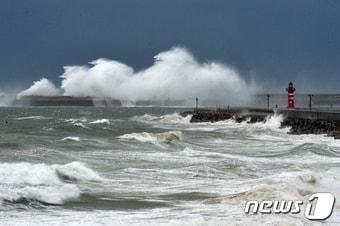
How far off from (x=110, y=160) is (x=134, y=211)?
8.10m

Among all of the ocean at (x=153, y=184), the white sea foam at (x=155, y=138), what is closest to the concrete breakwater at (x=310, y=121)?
the white sea foam at (x=155, y=138)

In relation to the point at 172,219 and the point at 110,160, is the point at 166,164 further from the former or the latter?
the point at 172,219

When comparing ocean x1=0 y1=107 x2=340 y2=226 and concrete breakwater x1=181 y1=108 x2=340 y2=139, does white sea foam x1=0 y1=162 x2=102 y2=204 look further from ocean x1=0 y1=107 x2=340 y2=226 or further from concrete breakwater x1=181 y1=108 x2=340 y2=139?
concrete breakwater x1=181 y1=108 x2=340 y2=139

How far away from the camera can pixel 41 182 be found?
12367 millimetres

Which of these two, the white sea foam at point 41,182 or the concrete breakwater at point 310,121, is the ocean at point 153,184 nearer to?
the white sea foam at point 41,182

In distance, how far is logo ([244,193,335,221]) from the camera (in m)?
8.95

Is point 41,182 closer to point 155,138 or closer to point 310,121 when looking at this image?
point 155,138

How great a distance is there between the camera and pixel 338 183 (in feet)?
42.1

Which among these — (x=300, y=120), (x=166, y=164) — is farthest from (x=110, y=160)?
(x=300, y=120)

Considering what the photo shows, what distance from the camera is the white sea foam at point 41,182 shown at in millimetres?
10844

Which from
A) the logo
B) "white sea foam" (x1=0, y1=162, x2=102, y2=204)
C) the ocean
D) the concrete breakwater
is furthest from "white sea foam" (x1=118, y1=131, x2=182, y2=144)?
the logo

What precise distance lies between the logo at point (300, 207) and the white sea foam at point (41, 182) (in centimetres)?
336

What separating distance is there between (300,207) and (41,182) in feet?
17.3

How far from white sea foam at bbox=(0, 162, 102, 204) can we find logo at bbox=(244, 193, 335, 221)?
3.36m
